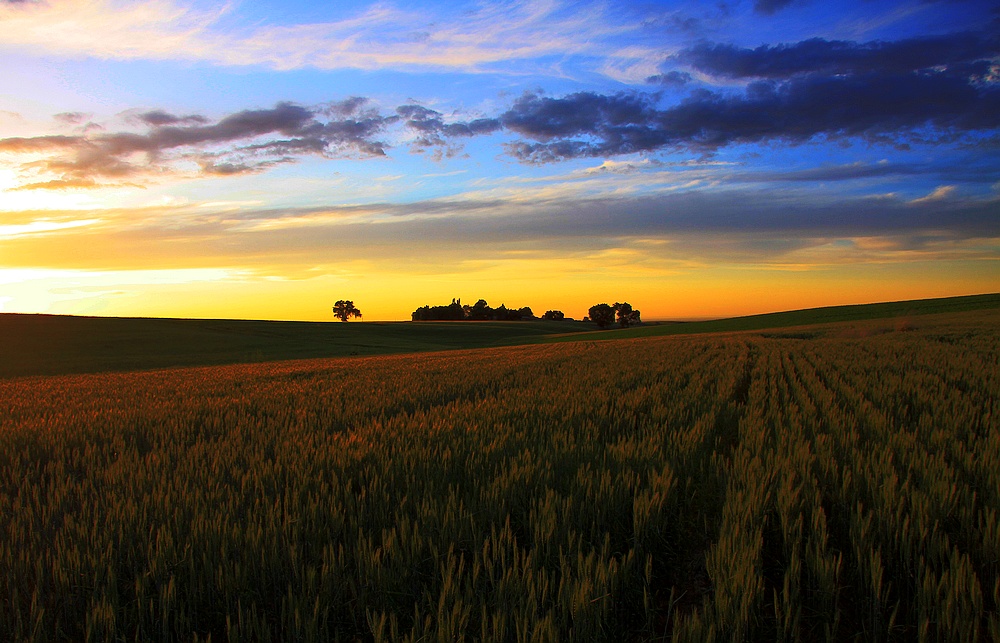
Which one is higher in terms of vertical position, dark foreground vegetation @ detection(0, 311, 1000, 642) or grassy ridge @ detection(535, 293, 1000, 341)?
grassy ridge @ detection(535, 293, 1000, 341)

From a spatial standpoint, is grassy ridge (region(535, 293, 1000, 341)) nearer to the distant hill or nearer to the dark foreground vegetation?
the distant hill

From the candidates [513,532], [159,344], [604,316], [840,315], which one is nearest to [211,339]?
[159,344]

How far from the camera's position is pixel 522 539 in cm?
338

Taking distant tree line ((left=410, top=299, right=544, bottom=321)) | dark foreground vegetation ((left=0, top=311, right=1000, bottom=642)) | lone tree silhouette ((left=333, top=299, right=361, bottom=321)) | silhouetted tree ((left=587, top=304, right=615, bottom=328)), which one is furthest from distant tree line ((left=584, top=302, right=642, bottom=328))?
dark foreground vegetation ((left=0, top=311, right=1000, bottom=642))

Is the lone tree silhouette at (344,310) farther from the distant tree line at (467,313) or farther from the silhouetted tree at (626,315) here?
the silhouetted tree at (626,315)

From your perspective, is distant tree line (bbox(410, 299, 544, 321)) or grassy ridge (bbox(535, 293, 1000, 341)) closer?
grassy ridge (bbox(535, 293, 1000, 341))

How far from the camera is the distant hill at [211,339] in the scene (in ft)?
121

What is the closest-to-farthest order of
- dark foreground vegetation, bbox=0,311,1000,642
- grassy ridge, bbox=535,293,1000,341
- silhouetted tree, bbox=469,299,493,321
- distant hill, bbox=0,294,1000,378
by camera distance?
dark foreground vegetation, bbox=0,311,1000,642
distant hill, bbox=0,294,1000,378
grassy ridge, bbox=535,293,1000,341
silhouetted tree, bbox=469,299,493,321

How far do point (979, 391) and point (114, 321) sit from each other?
73.7 m

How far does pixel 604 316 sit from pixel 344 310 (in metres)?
66.2

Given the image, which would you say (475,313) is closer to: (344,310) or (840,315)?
(344,310)

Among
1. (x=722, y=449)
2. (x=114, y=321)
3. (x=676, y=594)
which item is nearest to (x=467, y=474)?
(x=676, y=594)

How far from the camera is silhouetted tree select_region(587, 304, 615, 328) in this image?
362 ft

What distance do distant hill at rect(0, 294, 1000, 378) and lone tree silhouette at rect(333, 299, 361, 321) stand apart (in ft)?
217
